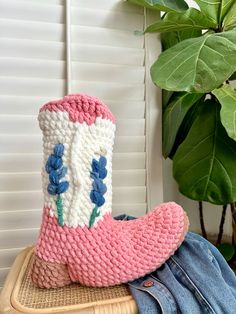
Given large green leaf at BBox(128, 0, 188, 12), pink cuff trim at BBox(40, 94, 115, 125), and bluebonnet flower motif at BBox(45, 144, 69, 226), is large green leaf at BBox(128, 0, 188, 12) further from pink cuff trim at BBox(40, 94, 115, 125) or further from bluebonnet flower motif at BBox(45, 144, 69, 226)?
bluebonnet flower motif at BBox(45, 144, 69, 226)

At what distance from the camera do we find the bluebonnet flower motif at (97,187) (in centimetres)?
53

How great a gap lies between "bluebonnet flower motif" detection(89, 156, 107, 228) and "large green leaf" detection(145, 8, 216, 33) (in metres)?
0.42

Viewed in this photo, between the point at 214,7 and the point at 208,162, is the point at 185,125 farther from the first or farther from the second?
the point at 214,7

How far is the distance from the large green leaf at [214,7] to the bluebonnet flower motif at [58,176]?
518 mm

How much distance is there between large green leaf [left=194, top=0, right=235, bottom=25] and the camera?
72cm

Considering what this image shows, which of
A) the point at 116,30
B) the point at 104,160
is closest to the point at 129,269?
the point at 104,160

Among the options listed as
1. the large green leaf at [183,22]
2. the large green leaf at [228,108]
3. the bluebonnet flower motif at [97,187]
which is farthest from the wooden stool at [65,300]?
the large green leaf at [183,22]

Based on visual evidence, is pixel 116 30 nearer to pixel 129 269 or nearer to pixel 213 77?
pixel 213 77

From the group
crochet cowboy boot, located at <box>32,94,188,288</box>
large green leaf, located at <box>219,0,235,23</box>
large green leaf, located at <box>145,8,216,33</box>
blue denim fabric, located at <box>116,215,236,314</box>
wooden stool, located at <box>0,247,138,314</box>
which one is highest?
large green leaf, located at <box>219,0,235,23</box>

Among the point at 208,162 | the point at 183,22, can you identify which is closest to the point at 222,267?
the point at 208,162

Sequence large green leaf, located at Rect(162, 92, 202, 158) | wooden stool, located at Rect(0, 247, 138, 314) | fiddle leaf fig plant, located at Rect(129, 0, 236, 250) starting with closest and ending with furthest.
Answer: wooden stool, located at Rect(0, 247, 138, 314)
fiddle leaf fig plant, located at Rect(129, 0, 236, 250)
large green leaf, located at Rect(162, 92, 202, 158)

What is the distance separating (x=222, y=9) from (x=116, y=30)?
29 centimetres

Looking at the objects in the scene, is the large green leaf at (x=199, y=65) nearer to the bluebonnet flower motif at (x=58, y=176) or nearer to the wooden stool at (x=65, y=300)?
the bluebonnet flower motif at (x=58, y=176)

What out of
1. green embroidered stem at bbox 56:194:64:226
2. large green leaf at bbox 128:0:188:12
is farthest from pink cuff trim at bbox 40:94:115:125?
large green leaf at bbox 128:0:188:12
